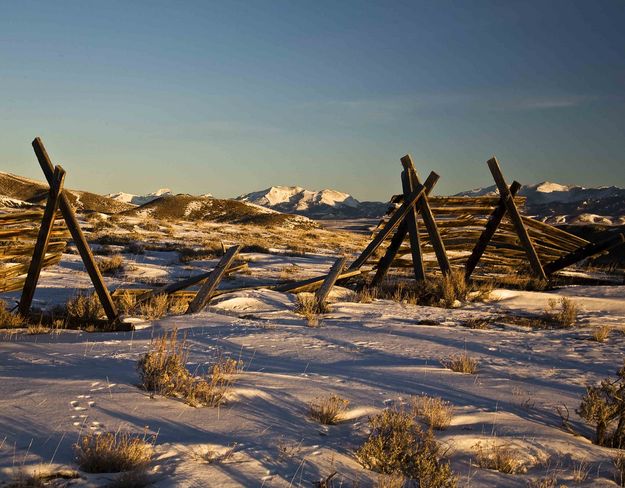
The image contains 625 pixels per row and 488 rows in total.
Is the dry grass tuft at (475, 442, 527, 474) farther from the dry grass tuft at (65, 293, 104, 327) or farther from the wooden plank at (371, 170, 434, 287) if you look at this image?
the wooden plank at (371, 170, 434, 287)

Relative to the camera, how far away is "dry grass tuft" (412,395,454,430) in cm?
312

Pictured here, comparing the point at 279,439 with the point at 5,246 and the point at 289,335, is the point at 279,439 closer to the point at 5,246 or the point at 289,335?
the point at 289,335

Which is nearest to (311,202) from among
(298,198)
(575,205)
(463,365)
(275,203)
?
(298,198)

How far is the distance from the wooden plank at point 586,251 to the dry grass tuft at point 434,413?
7809mm

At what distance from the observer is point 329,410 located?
10.3 ft

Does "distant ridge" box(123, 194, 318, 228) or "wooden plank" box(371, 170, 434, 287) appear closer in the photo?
"wooden plank" box(371, 170, 434, 287)

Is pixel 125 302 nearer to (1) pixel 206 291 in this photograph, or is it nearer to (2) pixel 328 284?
(1) pixel 206 291

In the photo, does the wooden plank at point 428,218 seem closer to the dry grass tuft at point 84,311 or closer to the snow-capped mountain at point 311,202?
the dry grass tuft at point 84,311

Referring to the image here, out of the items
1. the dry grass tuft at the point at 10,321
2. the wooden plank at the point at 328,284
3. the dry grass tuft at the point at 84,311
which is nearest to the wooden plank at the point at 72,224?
the dry grass tuft at the point at 84,311

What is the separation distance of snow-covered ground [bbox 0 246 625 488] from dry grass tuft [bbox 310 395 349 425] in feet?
0.19

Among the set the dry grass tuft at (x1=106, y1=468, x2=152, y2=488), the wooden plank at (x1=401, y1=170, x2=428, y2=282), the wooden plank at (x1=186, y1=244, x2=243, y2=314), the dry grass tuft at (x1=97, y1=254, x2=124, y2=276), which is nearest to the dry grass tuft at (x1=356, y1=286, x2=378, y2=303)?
the wooden plank at (x1=401, y1=170, x2=428, y2=282)

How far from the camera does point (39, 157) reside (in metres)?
5.92

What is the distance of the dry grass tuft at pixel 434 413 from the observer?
123 inches

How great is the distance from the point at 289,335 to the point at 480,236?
559 centimetres
